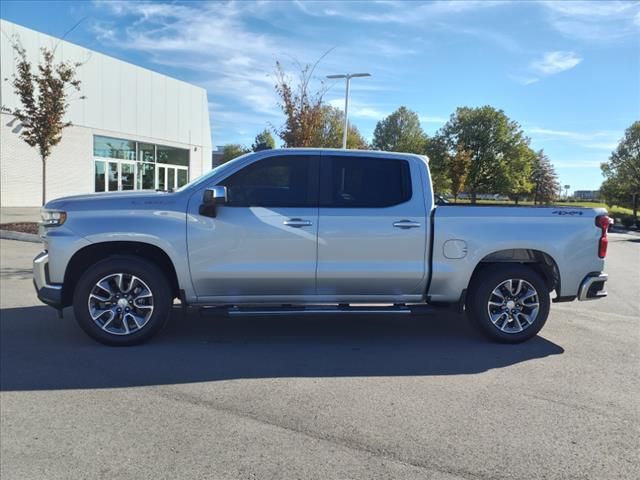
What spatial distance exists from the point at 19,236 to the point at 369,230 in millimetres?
12079

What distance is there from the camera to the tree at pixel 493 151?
62906mm

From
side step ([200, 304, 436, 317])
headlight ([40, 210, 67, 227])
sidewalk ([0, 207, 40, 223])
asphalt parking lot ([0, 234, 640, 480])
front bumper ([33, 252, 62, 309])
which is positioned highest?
headlight ([40, 210, 67, 227])

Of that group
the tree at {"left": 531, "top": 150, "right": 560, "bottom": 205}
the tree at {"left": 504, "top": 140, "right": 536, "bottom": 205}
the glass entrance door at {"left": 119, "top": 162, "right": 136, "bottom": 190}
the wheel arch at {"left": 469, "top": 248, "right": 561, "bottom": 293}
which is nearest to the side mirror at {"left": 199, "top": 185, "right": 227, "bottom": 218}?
the wheel arch at {"left": 469, "top": 248, "right": 561, "bottom": 293}

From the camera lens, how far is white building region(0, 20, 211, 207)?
81.8ft

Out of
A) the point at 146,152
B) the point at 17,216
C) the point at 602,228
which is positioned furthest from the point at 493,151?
the point at 602,228

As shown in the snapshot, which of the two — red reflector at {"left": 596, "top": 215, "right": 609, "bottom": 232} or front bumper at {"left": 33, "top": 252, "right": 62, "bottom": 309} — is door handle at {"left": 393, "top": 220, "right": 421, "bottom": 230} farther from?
front bumper at {"left": 33, "top": 252, "right": 62, "bottom": 309}

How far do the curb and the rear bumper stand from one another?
13.0 metres

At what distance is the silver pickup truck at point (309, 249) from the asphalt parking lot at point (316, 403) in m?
0.43

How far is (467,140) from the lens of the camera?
64.0 m

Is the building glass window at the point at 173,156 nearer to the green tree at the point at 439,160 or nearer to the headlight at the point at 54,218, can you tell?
the headlight at the point at 54,218

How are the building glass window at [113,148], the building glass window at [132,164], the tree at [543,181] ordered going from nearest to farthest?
the building glass window at [113,148] < the building glass window at [132,164] < the tree at [543,181]

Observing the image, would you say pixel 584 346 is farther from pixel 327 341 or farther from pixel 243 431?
pixel 243 431

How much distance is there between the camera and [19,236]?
547 inches

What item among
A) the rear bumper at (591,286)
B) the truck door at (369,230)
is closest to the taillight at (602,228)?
the rear bumper at (591,286)
